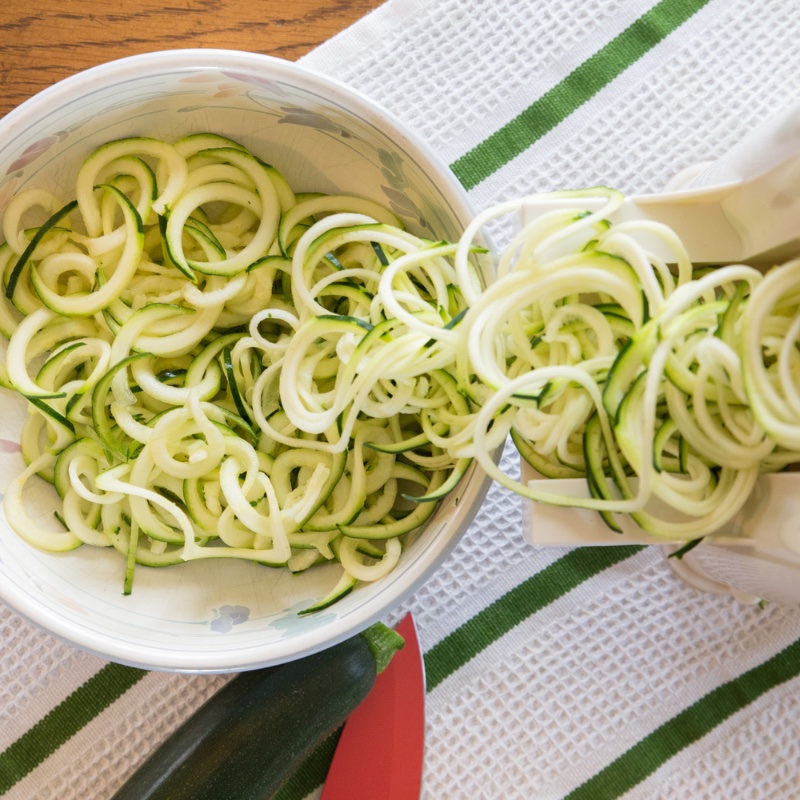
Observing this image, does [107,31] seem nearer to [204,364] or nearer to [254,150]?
[254,150]

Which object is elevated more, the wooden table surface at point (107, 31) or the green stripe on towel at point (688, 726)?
the wooden table surface at point (107, 31)

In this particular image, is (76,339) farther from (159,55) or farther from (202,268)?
(159,55)

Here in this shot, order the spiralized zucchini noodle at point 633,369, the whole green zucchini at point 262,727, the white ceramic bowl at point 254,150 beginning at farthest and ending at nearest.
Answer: the whole green zucchini at point 262,727 < the white ceramic bowl at point 254,150 < the spiralized zucchini noodle at point 633,369

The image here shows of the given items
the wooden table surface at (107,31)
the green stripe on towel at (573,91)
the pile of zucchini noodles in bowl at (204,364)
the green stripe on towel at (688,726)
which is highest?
the wooden table surface at (107,31)

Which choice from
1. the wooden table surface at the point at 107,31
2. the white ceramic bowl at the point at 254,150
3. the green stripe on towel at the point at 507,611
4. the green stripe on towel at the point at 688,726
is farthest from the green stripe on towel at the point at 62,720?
the wooden table surface at the point at 107,31

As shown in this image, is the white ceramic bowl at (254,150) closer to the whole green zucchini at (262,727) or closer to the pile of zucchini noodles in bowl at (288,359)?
the pile of zucchini noodles in bowl at (288,359)

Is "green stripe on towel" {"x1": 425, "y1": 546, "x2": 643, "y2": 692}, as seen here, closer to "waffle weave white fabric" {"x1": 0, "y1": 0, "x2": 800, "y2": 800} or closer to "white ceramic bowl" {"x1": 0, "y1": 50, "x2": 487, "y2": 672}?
"waffle weave white fabric" {"x1": 0, "y1": 0, "x2": 800, "y2": 800}

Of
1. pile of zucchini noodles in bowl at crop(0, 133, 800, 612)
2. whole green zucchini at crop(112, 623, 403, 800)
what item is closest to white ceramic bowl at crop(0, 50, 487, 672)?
pile of zucchini noodles in bowl at crop(0, 133, 800, 612)
